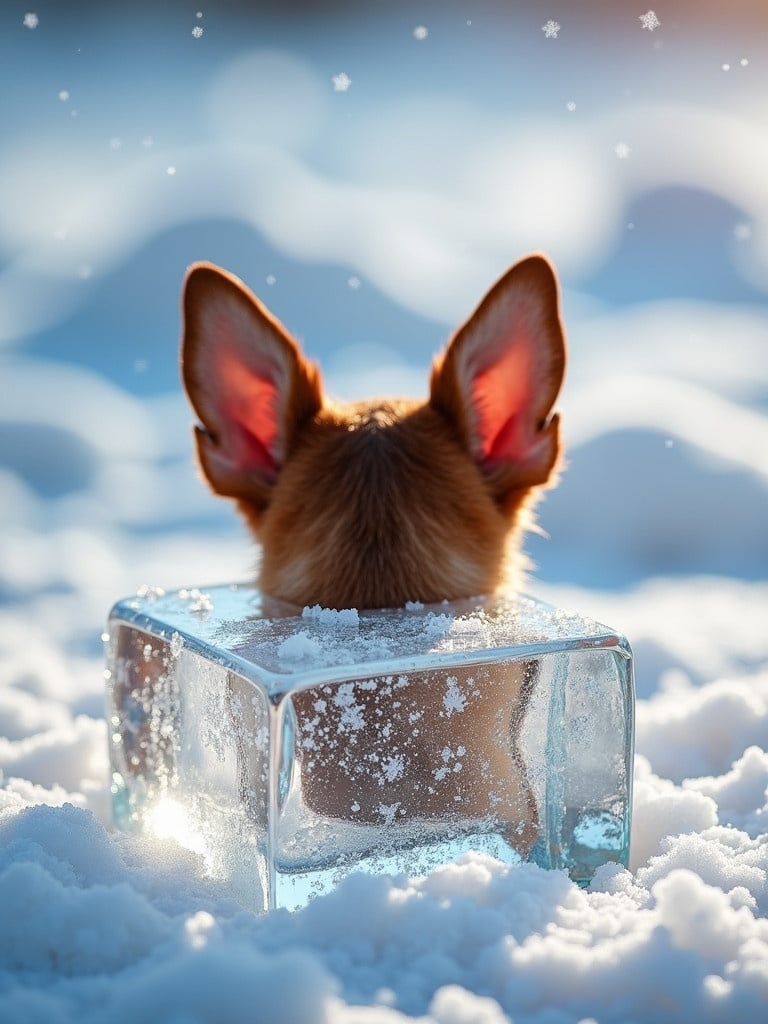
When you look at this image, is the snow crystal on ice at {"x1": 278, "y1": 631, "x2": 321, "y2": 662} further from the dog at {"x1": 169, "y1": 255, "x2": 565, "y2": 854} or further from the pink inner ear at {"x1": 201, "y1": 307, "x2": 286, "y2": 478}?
the pink inner ear at {"x1": 201, "y1": 307, "x2": 286, "y2": 478}

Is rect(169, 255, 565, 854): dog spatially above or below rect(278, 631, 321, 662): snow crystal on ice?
above

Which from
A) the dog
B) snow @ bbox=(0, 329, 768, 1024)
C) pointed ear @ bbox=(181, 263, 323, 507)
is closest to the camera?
snow @ bbox=(0, 329, 768, 1024)

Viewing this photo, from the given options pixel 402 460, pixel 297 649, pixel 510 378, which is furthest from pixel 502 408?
pixel 297 649

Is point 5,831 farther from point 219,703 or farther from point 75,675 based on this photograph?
point 75,675

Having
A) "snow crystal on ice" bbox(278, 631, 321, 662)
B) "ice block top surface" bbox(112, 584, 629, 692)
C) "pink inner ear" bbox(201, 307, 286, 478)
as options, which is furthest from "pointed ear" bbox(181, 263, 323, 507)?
"snow crystal on ice" bbox(278, 631, 321, 662)

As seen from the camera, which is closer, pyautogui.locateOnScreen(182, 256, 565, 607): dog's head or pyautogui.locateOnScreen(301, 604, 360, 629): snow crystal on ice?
pyautogui.locateOnScreen(301, 604, 360, 629): snow crystal on ice

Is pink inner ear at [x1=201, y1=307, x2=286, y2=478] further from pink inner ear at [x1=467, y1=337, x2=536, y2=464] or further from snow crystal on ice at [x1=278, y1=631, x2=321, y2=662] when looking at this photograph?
snow crystal on ice at [x1=278, y1=631, x2=321, y2=662]

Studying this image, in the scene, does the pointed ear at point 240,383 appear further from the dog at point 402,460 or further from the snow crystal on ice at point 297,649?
the snow crystal on ice at point 297,649

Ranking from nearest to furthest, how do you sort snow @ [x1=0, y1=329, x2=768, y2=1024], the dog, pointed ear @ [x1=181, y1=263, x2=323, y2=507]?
snow @ [x1=0, y1=329, x2=768, y2=1024], the dog, pointed ear @ [x1=181, y1=263, x2=323, y2=507]
